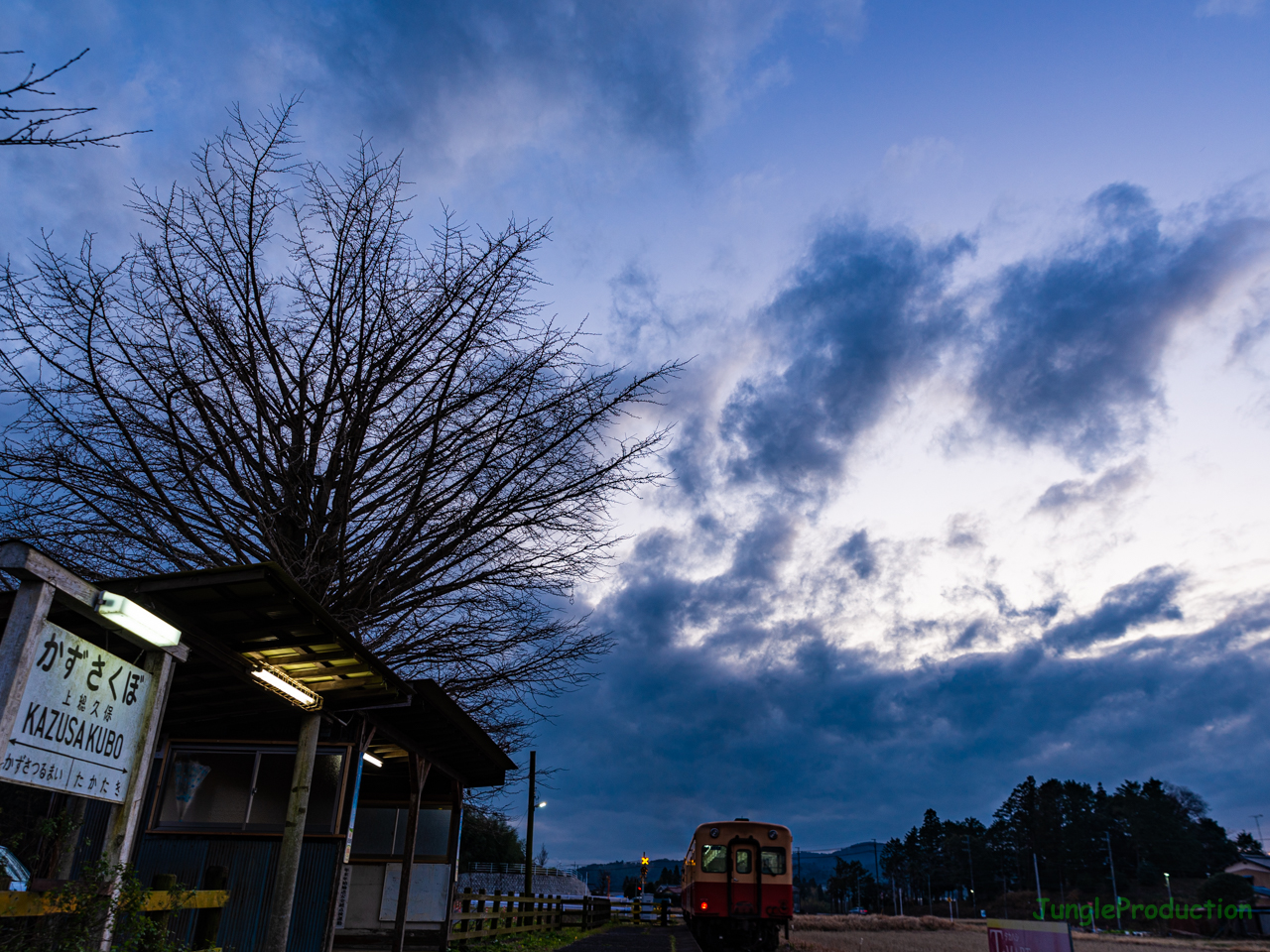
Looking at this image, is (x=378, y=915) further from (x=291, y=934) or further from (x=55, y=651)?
(x=55, y=651)

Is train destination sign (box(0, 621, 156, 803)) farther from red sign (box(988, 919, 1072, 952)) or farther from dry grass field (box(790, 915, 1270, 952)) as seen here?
dry grass field (box(790, 915, 1270, 952))

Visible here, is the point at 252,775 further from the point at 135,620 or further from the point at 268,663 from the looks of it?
the point at 135,620

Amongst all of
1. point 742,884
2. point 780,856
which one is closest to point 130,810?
point 742,884

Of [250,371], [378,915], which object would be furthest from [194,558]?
[378,915]

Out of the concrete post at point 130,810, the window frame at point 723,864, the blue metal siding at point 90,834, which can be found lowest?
the window frame at point 723,864

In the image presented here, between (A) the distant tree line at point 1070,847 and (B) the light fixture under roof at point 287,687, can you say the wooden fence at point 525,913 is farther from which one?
(A) the distant tree line at point 1070,847

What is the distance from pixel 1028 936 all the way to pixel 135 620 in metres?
8.94

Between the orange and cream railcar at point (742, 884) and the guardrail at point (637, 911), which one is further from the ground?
the orange and cream railcar at point (742, 884)

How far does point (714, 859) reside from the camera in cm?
1923

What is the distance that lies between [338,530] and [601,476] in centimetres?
310

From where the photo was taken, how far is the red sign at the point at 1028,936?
7.73 m

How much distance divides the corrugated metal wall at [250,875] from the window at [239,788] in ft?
A: 0.75

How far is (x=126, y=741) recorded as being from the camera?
477cm

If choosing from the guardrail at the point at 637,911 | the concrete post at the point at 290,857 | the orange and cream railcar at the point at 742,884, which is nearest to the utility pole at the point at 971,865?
the guardrail at the point at 637,911
